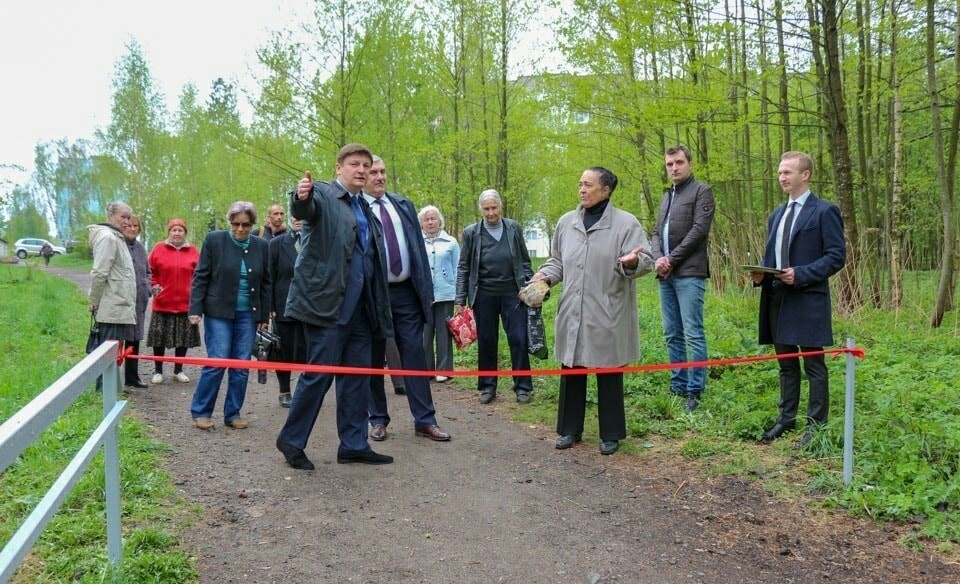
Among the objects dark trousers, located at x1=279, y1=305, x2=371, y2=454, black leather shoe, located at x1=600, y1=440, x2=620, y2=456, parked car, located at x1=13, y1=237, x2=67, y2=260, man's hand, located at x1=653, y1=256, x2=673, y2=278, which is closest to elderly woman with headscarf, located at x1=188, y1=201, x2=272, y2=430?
dark trousers, located at x1=279, y1=305, x2=371, y2=454

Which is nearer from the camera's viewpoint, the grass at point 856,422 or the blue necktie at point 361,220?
the grass at point 856,422

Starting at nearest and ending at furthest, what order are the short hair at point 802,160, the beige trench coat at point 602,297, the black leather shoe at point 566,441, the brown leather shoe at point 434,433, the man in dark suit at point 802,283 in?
the man in dark suit at point 802,283
the short hair at point 802,160
the beige trench coat at point 602,297
the black leather shoe at point 566,441
the brown leather shoe at point 434,433

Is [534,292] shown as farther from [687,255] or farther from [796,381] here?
[796,381]

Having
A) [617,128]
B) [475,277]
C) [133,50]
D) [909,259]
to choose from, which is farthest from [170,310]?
[133,50]

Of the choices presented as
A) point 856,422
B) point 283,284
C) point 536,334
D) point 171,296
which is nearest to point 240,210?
point 283,284

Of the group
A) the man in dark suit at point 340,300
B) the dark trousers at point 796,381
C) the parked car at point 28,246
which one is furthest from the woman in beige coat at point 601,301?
the parked car at point 28,246

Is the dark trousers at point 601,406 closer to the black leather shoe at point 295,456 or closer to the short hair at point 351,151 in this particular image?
the black leather shoe at point 295,456

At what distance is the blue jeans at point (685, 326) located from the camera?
6094 mm

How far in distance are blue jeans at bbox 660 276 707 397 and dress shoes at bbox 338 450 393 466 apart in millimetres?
2837

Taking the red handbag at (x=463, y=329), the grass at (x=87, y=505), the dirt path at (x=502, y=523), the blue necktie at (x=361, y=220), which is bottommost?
the dirt path at (x=502, y=523)

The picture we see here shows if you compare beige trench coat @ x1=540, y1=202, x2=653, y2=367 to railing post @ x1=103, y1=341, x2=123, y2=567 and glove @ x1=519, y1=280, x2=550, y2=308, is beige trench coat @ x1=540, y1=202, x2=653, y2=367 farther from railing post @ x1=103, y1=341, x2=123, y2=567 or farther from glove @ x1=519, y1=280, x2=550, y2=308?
railing post @ x1=103, y1=341, x2=123, y2=567

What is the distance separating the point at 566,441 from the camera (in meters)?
5.32

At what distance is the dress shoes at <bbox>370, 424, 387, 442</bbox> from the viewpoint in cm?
563

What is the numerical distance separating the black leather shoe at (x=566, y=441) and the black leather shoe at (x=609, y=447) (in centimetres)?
24
